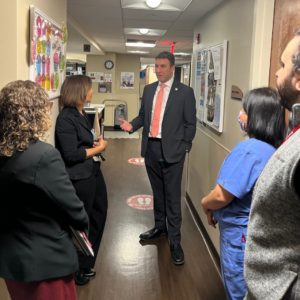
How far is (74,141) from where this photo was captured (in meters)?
2.02

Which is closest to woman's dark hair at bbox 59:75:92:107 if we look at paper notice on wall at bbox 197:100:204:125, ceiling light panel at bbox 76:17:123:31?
paper notice on wall at bbox 197:100:204:125

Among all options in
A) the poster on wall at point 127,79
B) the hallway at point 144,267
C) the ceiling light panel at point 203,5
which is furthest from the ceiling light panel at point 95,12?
the poster on wall at point 127,79

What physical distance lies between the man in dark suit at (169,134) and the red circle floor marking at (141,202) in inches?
40.1

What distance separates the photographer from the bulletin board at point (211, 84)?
2.68 metres

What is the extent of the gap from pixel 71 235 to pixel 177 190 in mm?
1468

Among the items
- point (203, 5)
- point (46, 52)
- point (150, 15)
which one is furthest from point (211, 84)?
point (46, 52)

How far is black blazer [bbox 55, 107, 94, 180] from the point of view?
2.01m

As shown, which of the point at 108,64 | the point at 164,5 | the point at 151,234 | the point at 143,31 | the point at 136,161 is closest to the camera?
the point at 151,234

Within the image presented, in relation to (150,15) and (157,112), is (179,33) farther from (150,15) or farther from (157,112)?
(157,112)

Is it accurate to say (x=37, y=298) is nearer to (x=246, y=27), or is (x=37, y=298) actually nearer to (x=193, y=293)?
(x=193, y=293)

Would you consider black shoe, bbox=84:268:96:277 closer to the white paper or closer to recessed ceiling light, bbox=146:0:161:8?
the white paper

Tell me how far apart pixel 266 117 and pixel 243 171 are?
0.82 ft

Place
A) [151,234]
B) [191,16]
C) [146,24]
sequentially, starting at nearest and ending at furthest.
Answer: [151,234], [191,16], [146,24]

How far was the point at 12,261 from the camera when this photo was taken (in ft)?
3.99
